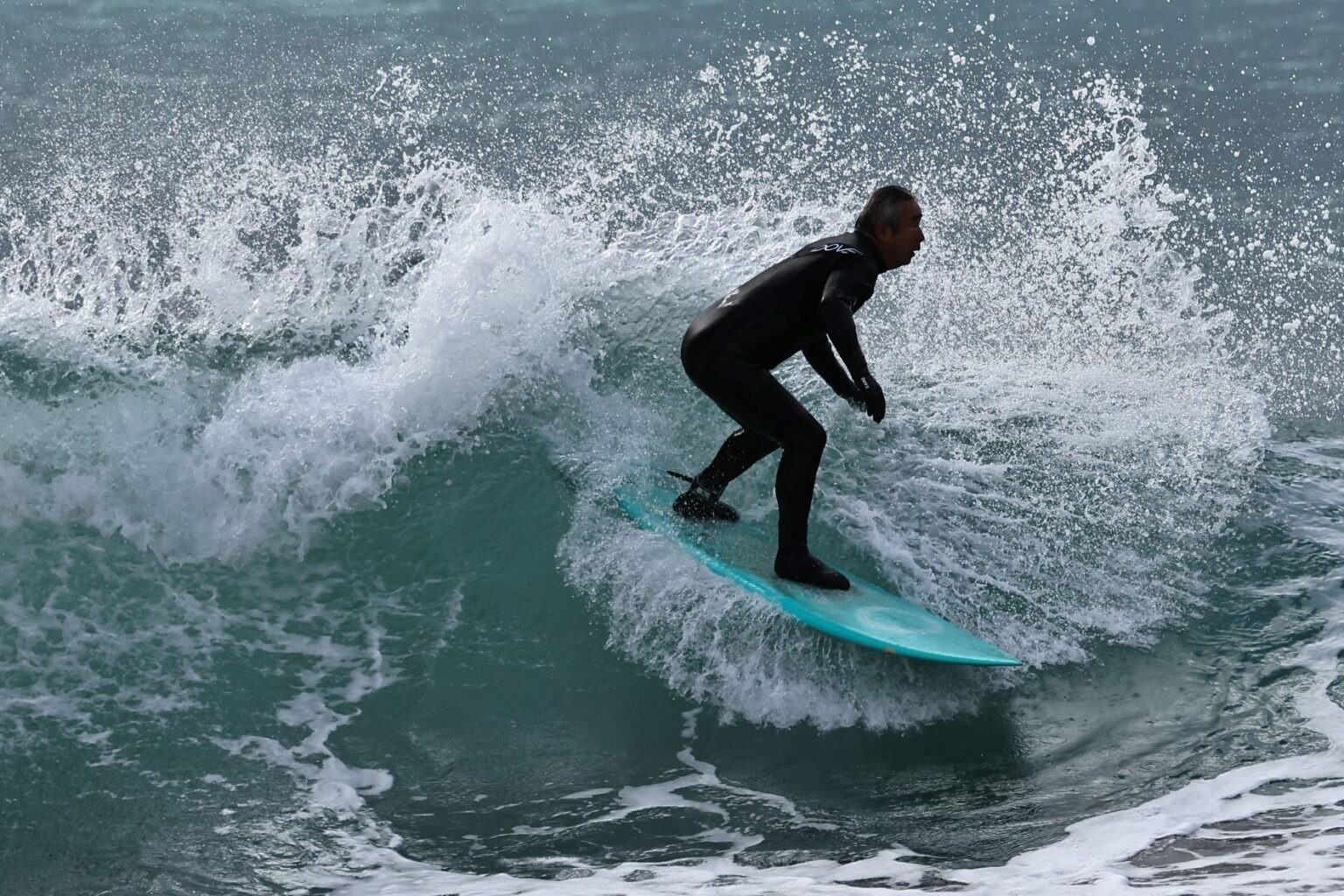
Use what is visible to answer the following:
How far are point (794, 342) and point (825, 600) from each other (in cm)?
111

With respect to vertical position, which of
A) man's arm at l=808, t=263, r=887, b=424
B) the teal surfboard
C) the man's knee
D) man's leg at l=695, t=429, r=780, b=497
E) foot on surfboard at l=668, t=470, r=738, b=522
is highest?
man's arm at l=808, t=263, r=887, b=424

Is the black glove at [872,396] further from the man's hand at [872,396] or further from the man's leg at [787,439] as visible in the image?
the man's leg at [787,439]

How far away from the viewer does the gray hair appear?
5602mm

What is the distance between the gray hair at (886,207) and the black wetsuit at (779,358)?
13 cm

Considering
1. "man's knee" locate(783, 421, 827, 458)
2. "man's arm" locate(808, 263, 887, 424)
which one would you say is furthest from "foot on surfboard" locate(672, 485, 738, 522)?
"man's arm" locate(808, 263, 887, 424)

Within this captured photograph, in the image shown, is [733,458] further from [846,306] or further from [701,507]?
[846,306]

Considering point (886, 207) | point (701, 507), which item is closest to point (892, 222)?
point (886, 207)

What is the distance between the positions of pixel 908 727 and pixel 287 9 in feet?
48.6

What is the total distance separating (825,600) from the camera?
6008 millimetres

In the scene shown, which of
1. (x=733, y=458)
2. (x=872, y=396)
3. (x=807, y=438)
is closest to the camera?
(x=872, y=396)

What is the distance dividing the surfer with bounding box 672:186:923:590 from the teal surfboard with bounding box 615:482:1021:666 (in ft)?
0.46

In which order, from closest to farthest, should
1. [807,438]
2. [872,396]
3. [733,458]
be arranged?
[872,396] < [807,438] < [733,458]

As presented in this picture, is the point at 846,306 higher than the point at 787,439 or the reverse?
higher

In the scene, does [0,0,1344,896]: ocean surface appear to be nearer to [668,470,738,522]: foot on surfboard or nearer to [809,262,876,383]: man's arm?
[668,470,738,522]: foot on surfboard
